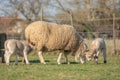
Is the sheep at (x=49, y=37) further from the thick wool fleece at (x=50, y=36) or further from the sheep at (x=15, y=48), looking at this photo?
the sheep at (x=15, y=48)

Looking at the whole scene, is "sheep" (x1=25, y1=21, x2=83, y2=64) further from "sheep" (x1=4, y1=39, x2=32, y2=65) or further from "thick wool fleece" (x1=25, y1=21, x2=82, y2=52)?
"sheep" (x1=4, y1=39, x2=32, y2=65)

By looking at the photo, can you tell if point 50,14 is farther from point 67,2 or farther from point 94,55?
point 94,55

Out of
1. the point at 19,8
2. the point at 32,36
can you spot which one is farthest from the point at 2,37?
the point at 19,8

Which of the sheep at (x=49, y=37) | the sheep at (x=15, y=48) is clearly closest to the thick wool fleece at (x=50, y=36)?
the sheep at (x=49, y=37)

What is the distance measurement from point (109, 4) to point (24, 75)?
2499 cm

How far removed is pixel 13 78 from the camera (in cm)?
1078

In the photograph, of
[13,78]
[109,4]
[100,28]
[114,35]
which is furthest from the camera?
[109,4]

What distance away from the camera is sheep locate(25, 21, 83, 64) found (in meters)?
17.2

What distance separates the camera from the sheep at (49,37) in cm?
1717

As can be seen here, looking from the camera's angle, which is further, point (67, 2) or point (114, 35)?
point (67, 2)

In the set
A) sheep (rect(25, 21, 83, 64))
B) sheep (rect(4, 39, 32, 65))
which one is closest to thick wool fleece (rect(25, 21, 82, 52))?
A: sheep (rect(25, 21, 83, 64))

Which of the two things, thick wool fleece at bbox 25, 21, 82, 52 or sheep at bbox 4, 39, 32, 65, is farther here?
thick wool fleece at bbox 25, 21, 82, 52

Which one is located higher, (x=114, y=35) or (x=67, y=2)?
(x=67, y=2)

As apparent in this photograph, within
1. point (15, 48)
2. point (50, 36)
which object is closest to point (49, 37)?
point (50, 36)
